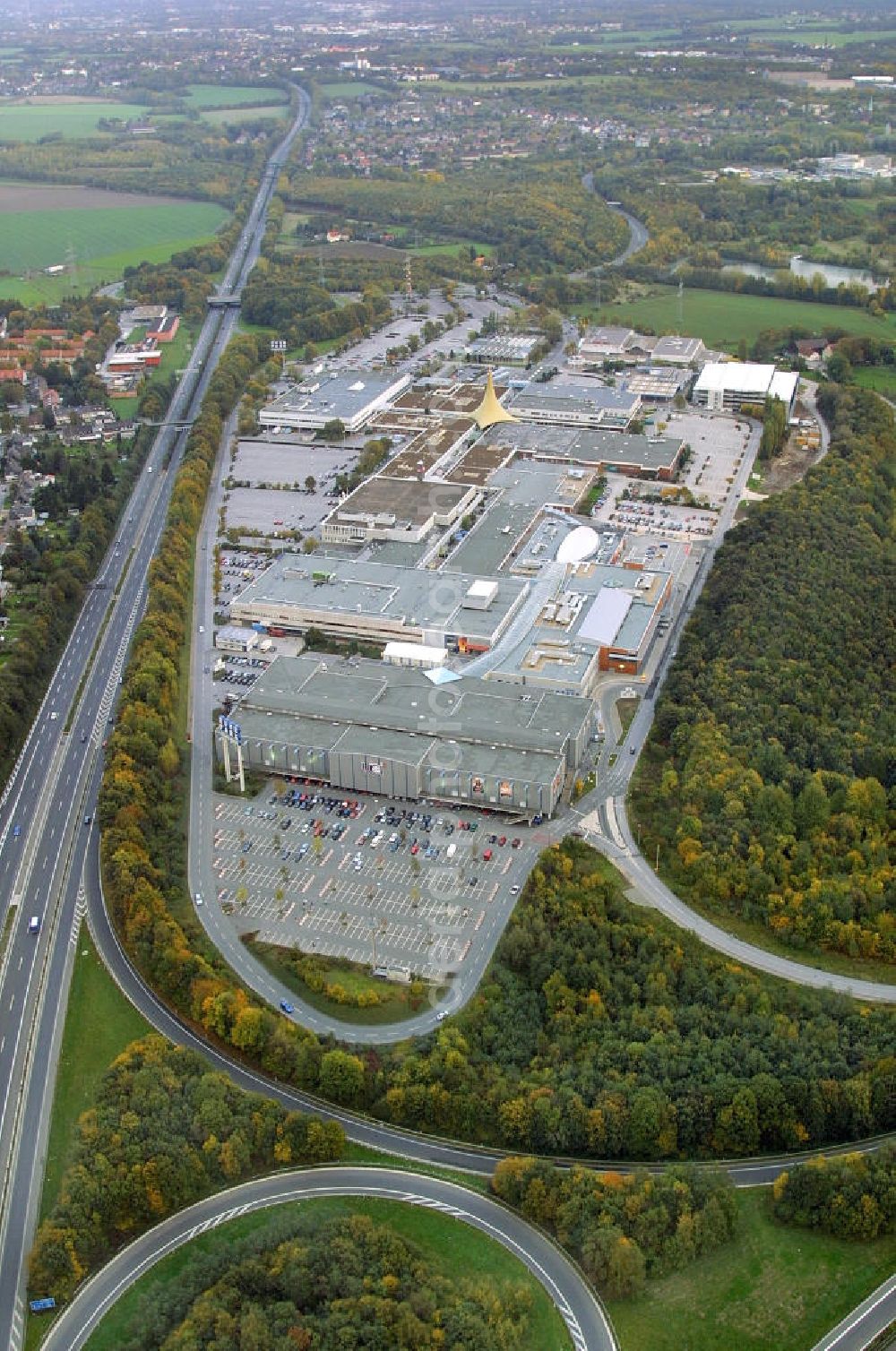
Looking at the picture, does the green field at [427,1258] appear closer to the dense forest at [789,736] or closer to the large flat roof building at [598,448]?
the dense forest at [789,736]

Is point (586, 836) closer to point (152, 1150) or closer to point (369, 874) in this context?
point (369, 874)

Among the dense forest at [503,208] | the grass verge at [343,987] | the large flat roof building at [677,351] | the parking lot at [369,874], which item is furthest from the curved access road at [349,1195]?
the dense forest at [503,208]

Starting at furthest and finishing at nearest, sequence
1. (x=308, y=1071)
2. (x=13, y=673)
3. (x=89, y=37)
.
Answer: (x=89, y=37)
(x=13, y=673)
(x=308, y=1071)

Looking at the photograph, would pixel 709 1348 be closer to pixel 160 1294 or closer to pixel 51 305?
pixel 160 1294

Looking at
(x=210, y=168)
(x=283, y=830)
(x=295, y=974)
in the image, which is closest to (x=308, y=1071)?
(x=295, y=974)

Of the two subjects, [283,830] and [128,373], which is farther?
[128,373]

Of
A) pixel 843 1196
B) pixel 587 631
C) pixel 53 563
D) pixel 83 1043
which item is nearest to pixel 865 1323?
pixel 843 1196

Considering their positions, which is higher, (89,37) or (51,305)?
(89,37)
